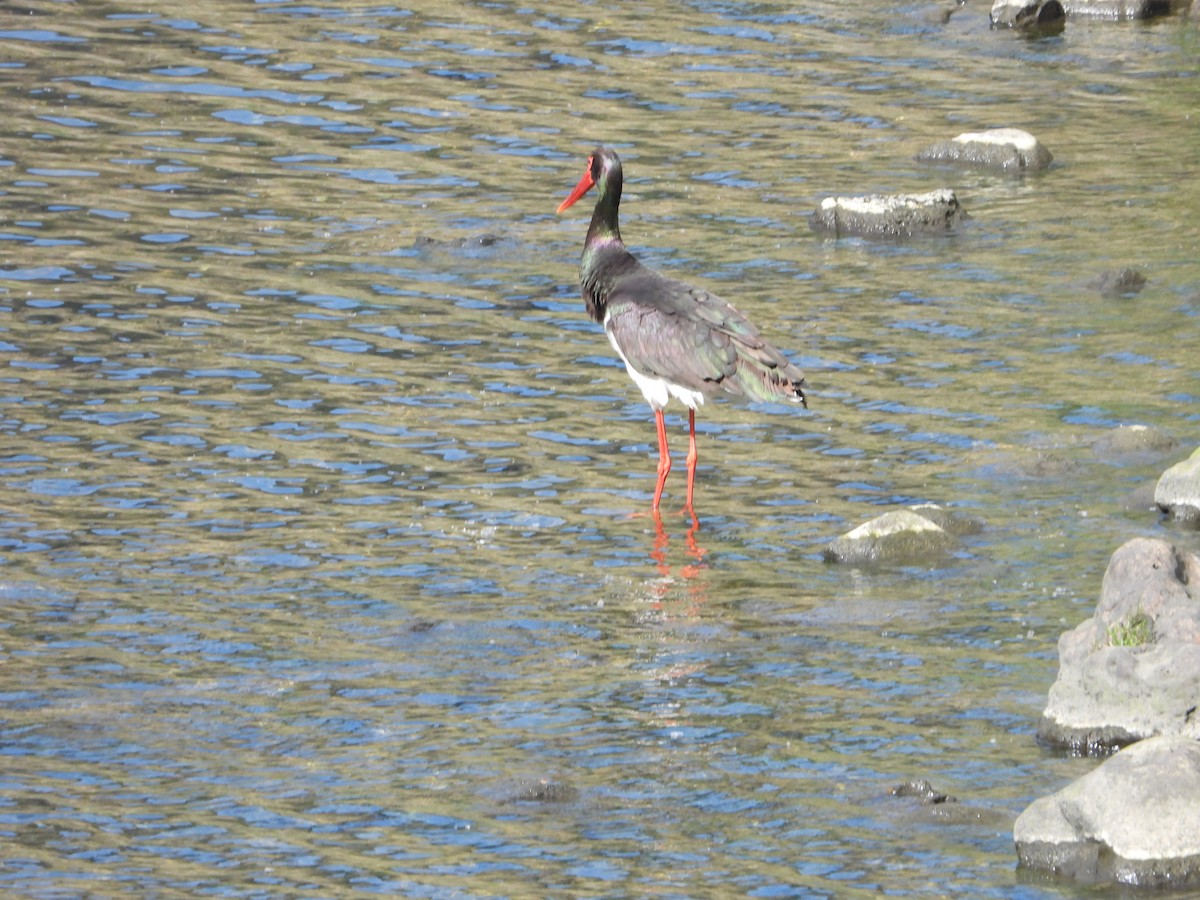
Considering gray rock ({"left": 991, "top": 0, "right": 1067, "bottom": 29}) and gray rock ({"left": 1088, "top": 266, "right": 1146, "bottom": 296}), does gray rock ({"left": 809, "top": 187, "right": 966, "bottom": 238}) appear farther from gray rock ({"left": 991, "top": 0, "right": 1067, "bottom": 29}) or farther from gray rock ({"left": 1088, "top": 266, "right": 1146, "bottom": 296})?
gray rock ({"left": 991, "top": 0, "right": 1067, "bottom": 29})

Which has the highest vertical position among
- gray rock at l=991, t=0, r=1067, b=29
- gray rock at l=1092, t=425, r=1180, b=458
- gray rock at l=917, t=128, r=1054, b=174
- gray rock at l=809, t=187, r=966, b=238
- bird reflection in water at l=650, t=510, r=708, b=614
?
gray rock at l=991, t=0, r=1067, b=29

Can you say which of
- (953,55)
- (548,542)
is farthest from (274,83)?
(548,542)

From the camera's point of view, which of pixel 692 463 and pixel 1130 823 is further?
pixel 692 463

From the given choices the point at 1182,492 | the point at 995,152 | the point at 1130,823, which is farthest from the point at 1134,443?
the point at 995,152

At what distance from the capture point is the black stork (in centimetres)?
1266

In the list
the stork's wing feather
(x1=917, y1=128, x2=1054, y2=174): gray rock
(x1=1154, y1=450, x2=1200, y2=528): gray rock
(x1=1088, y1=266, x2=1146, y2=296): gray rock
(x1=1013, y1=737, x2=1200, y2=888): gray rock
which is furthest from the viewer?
(x1=917, y1=128, x2=1054, y2=174): gray rock

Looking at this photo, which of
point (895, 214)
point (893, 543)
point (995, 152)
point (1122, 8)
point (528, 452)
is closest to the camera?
point (893, 543)

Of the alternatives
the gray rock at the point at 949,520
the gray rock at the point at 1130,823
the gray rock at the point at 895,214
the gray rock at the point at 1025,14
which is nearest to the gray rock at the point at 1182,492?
the gray rock at the point at 949,520

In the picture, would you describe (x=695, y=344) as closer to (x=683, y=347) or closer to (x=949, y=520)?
(x=683, y=347)

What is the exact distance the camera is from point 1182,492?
458 inches

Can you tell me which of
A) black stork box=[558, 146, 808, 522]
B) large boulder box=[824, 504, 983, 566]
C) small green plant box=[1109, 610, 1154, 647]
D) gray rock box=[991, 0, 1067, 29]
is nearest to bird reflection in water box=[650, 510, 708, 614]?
black stork box=[558, 146, 808, 522]

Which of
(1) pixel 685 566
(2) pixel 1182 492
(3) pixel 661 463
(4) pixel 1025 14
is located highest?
(4) pixel 1025 14

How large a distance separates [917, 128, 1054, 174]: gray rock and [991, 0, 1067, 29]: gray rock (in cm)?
504

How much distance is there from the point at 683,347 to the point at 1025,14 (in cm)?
1344
